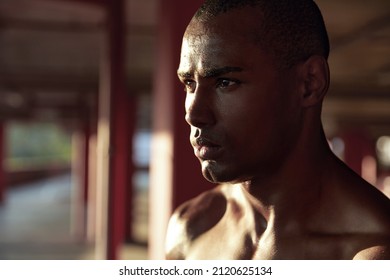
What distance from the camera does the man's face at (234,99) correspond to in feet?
2.55

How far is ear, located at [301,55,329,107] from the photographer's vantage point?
81 cm

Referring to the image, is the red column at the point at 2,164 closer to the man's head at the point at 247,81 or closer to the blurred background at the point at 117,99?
the blurred background at the point at 117,99

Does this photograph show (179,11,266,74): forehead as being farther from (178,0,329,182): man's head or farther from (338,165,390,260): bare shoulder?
(338,165,390,260): bare shoulder

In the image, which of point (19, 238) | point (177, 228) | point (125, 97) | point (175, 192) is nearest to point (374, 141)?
point (125, 97)

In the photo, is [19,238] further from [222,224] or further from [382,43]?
[222,224]

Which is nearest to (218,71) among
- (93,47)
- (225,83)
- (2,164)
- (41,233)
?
(225,83)

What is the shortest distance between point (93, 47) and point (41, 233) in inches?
129

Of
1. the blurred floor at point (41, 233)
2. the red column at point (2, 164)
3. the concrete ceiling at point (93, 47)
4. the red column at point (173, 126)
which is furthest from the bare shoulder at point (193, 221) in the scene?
the red column at point (2, 164)

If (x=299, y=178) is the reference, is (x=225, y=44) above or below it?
above

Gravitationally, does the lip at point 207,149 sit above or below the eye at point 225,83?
below

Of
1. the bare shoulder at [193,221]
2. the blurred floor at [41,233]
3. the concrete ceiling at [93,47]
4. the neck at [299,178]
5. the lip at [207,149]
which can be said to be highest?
the concrete ceiling at [93,47]

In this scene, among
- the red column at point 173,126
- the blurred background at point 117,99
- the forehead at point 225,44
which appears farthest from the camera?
the blurred background at point 117,99

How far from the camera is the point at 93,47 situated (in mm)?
5688

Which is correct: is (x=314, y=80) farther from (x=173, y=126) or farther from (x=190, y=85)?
(x=173, y=126)
